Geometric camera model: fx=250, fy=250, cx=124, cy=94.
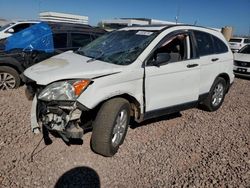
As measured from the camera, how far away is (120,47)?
13.4 feet

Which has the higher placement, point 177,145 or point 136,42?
point 136,42

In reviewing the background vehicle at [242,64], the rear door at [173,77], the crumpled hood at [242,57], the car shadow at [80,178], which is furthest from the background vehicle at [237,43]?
the car shadow at [80,178]

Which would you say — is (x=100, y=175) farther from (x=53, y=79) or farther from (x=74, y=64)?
(x=74, y=64)

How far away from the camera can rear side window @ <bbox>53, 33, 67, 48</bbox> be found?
6.55 metres

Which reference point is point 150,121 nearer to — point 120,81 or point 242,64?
point 120,81

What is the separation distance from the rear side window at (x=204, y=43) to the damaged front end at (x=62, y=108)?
8.65 feet

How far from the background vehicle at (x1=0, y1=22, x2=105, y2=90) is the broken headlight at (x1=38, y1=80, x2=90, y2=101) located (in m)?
3.29

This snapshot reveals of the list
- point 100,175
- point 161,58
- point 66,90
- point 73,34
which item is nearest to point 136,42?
point 161,58

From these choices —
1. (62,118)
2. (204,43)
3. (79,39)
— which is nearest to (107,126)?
(62,118)

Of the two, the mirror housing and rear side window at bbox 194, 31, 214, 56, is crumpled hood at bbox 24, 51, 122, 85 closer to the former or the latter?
the mirror housing

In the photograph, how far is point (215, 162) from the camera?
11.8ft

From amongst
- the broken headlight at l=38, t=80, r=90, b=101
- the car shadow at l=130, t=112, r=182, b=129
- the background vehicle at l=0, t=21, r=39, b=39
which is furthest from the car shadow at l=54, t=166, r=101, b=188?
the background vehicle at l=0, t=21, r=39, b=39

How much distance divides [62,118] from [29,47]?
3.90 m

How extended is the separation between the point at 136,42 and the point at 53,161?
218 centimetres
